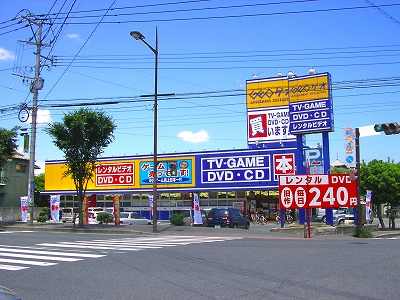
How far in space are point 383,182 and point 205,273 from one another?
27.0m

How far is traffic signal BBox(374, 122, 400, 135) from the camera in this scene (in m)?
20.1

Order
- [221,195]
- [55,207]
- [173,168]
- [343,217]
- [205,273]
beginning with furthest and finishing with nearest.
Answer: [343,217] < [221,195] < [173,168] < [55,207] < [205,273]

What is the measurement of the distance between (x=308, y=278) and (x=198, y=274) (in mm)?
2428

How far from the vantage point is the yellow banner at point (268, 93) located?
3675 cm

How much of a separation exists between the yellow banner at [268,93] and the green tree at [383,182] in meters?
8.34

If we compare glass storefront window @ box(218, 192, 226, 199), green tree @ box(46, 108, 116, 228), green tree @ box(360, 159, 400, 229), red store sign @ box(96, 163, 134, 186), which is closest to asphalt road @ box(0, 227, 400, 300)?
green tree @ box(46, 108, 116, 228)

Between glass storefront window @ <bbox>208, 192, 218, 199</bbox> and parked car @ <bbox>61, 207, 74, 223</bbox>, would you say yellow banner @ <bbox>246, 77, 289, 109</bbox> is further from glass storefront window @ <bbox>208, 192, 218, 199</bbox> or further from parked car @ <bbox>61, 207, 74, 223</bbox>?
parked car @ <bbox>61, 207, 74, 223</bbox>

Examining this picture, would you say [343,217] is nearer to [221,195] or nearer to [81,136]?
[221,195]

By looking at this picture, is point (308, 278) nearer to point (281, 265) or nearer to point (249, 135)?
point (281, 265)

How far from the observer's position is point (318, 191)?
2448 cm

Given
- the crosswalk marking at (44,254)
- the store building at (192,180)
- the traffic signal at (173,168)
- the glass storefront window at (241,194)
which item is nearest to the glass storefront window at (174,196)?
the store building at (192,180)

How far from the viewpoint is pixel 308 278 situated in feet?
31.3

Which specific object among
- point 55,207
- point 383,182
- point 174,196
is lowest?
point 55,207

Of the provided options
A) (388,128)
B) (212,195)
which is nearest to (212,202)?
(212,195)
